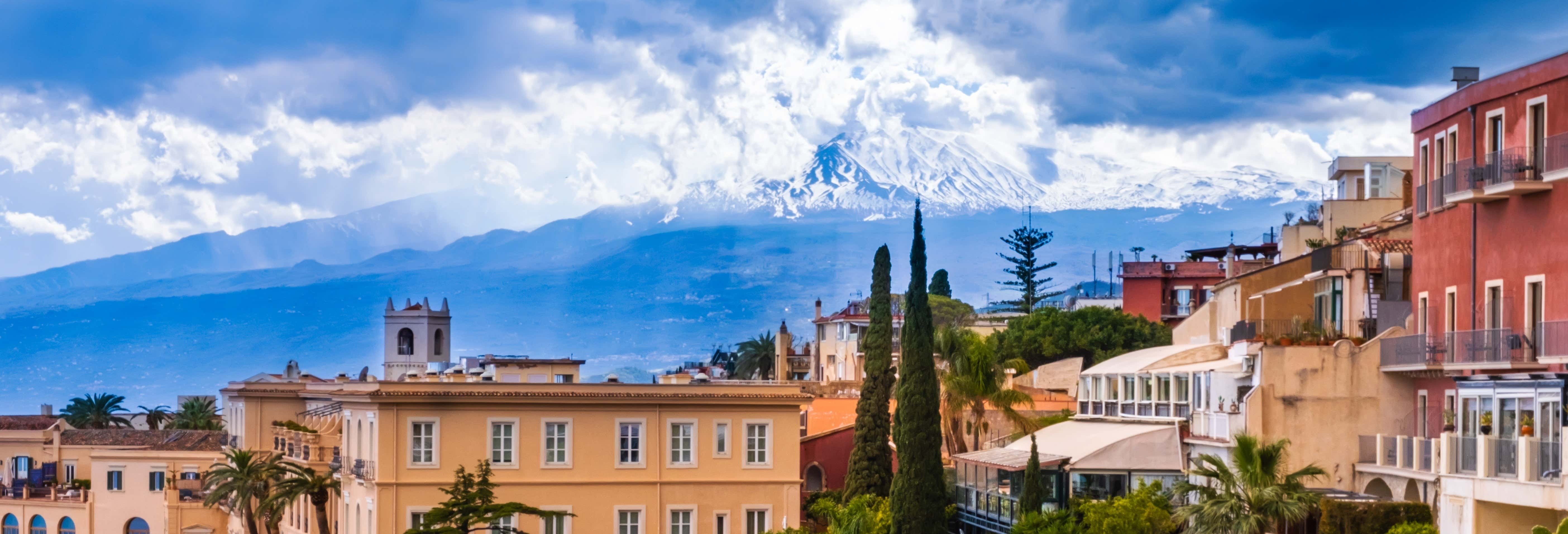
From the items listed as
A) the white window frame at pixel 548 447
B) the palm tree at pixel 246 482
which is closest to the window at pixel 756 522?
the white window frame at pixel 548 447

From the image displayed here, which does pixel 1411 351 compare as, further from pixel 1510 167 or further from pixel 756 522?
pixel 756 522

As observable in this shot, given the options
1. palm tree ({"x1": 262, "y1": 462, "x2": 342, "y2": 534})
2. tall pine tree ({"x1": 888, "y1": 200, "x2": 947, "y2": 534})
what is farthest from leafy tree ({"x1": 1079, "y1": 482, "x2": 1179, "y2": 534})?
palm tree ({"x1": 262, "y1": 462, "x2": 342, "y2": 534})

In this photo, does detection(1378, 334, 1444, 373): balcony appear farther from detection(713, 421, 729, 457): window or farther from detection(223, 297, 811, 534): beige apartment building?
detection(713, 421, 729, 457): window

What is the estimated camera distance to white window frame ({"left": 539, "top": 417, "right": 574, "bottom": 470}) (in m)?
48.2

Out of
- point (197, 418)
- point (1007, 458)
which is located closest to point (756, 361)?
point (197, 418)

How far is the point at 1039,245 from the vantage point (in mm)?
115062

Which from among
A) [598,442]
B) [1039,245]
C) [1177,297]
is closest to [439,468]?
[598,442]

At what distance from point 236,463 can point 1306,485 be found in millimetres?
35177

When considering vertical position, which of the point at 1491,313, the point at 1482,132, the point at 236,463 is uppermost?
the point at 1482,132

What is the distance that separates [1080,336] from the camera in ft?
240

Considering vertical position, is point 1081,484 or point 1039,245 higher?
point 1039,245

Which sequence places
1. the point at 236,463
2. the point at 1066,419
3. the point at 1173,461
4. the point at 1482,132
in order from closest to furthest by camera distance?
the point at 1482,132, the point at 1173,461, the point at 1066,419, the point at 236,463

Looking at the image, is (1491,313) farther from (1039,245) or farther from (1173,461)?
(1039,245)

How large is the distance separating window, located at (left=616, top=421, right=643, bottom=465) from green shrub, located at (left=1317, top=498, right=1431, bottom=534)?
876 inches
